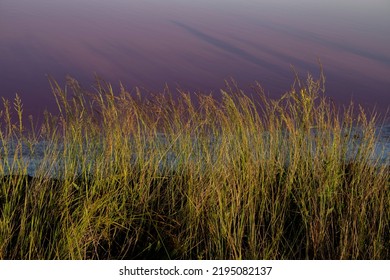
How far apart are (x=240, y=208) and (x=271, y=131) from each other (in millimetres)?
→ 869

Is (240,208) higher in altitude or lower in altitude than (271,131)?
lower

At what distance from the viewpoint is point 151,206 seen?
407 cm

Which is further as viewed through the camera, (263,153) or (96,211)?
(263,153)

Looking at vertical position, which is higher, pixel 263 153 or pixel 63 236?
pixel 263 153

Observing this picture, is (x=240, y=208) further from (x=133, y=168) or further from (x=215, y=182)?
(x=133, y=168)

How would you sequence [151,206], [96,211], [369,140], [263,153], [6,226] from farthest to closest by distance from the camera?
[369,140], [263,153], [151,206], [96,211], [6,226]

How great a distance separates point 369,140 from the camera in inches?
183

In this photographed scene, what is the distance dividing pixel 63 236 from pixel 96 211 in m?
0.47
